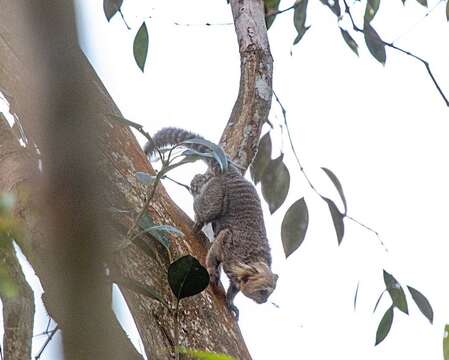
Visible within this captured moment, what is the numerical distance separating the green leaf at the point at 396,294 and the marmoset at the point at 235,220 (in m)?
0.52

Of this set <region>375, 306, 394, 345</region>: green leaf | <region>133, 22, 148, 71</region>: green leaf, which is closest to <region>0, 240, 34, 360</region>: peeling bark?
<region>133, 22, 148, 71</region>: green leaf

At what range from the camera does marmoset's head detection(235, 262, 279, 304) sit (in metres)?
2.88

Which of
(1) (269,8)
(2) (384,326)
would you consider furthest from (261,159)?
(2) (384,326)

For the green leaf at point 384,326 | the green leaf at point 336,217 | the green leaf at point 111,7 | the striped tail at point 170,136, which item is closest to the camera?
the green leaf at point 384,326

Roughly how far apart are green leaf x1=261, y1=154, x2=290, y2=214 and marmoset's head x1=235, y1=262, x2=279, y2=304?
0.23m

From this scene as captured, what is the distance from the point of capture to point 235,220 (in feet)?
9.75

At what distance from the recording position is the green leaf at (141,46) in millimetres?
2611

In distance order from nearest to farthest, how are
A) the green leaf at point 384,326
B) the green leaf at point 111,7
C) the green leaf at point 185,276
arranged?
1. the green leaf at point 185,276
2. the green leaf at point 384,326
3. the green leaf at point 111,7

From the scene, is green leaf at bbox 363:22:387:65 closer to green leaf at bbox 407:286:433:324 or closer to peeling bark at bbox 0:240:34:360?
green leaf at bbox 407:286:433:324

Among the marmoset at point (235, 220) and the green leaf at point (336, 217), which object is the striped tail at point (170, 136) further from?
the green leaf at point (336, 217)

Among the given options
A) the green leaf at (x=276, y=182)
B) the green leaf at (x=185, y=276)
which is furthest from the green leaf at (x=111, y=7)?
the green leaf at (x=185, y=276)

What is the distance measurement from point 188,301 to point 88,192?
130cm

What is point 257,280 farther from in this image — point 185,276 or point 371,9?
point 185,276

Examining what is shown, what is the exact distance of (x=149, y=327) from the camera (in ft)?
5.32
